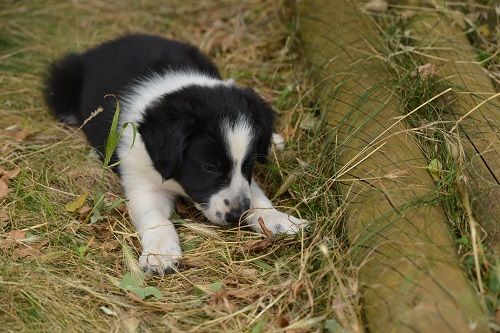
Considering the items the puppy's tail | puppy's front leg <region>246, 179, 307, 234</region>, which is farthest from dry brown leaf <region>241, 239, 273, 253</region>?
the puppy's tail

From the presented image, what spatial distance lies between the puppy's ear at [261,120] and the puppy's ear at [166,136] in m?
0.45

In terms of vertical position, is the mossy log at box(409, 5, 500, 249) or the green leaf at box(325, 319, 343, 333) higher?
the mossy log at box(409, 5, 500, 249)

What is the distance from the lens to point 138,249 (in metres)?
4.20

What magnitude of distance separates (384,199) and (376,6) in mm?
2508

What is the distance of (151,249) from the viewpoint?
4.00m

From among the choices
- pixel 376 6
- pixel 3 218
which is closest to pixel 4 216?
pixel 3 218

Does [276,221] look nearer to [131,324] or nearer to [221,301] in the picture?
[221,301]

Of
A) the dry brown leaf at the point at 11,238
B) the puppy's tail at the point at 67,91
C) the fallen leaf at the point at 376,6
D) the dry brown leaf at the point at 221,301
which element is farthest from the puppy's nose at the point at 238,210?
the fallen leaf at the point at 376,6

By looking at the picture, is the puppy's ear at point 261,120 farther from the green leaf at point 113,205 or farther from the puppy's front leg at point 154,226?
the green leaf at point 113,205

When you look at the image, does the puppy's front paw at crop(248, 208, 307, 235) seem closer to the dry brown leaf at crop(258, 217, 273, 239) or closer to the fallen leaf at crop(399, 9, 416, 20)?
the dry brown leaf at crop(258, 217, 273, 239)

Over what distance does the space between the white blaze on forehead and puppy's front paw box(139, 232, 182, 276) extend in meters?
0.59

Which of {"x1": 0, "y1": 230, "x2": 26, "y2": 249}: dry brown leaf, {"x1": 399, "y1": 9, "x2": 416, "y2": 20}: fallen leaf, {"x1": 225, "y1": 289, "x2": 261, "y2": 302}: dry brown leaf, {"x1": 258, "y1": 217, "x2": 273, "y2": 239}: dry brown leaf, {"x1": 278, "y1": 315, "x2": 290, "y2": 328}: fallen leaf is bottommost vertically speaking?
{"x1": 0, "y1": 230, "x2": 26, "y2": 249}: dry brown leaf

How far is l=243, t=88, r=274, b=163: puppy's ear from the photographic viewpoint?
4.37 metres

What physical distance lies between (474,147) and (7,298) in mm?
2696
